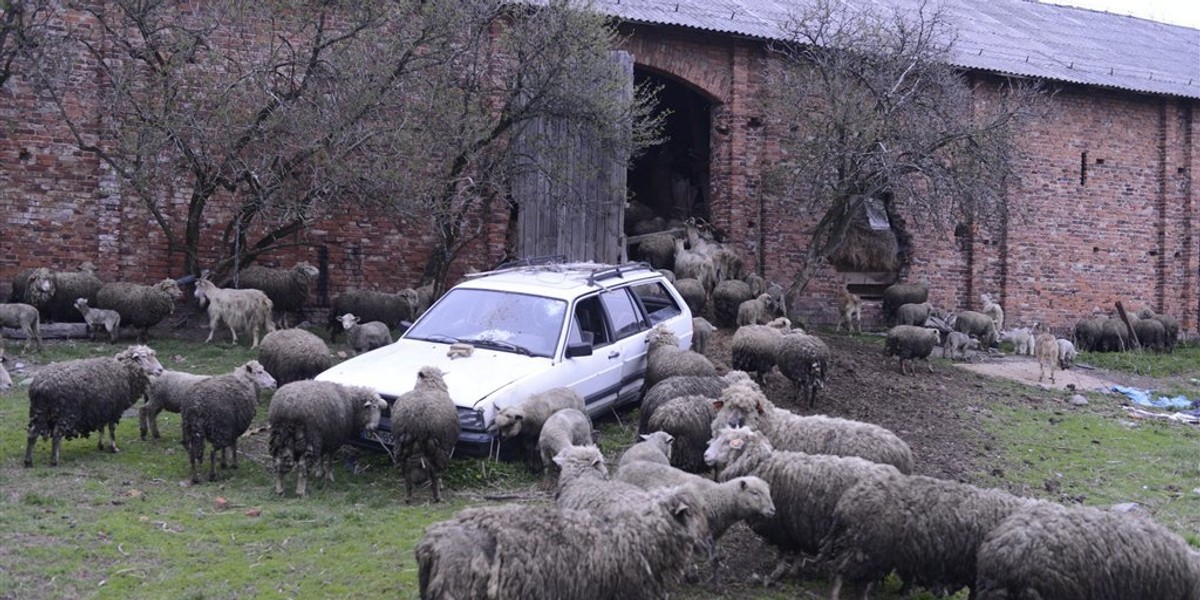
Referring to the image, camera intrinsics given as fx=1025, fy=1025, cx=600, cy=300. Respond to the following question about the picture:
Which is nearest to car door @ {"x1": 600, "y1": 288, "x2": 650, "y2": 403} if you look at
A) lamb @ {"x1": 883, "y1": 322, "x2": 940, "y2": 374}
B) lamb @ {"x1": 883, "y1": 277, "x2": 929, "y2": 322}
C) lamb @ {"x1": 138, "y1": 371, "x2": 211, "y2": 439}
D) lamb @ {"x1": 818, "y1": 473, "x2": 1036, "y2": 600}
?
lamb @ {"x1": 138, "y1": 371, "x2": 211, "y2": 439}

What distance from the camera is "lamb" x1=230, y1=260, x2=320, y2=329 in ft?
53.6

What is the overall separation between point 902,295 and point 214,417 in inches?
634

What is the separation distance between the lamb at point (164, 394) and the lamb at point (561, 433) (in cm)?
351

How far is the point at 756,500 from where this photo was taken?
6.82 metres

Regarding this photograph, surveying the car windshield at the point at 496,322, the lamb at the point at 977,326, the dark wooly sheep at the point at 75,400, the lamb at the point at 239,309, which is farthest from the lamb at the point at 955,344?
the dark wooly sheep at the point at 75,400

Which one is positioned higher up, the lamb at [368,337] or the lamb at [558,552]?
the lamb at [368,337]

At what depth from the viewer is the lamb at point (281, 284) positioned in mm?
16344

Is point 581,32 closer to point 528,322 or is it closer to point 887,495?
point 528,322

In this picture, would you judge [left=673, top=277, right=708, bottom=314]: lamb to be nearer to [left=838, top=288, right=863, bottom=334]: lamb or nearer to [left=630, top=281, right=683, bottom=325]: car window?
[left=838, top=288, right=863, bottom=334]: lamb

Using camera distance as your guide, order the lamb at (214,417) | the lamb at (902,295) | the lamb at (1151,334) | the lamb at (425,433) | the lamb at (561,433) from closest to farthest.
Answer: the lamb at (425,433) < the lamb at (561,433) < the lamb at (214,417) < the lamb at (902,295) < the lamb at (1151,334)

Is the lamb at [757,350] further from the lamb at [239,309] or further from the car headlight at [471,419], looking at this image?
the lamb at [239,309]

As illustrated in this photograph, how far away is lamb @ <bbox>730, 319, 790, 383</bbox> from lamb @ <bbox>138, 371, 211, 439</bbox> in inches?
265

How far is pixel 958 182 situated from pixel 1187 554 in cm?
1306

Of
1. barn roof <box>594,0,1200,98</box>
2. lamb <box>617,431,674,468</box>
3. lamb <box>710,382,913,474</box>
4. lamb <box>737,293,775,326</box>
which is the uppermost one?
barn roof <box>594,0,1200,98</box>
